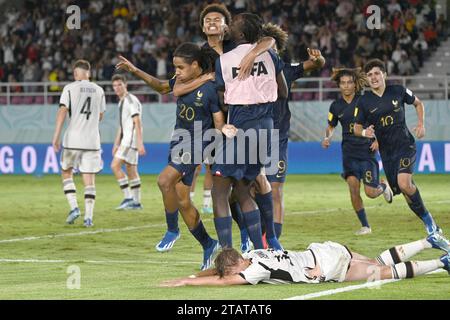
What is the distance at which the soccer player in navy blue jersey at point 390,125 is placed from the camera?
43.8 feet

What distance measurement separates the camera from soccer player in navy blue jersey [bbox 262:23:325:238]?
11.5m

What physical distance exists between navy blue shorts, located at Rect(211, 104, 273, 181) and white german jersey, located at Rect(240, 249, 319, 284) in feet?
4.58

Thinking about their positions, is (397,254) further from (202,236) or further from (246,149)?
(202,236)

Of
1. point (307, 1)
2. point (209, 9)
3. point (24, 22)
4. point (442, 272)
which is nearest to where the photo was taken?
point (442, 272)

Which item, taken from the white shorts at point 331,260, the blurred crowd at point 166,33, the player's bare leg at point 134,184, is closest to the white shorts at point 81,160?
the player's bare leg at point 134,184

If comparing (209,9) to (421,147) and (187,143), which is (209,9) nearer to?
(187,143)

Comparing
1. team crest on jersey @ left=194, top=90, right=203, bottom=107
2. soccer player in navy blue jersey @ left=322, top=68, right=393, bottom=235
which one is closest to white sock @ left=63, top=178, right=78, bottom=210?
soccer player in navy blue jersey @ left=322, top=68, right=393, bottom=235

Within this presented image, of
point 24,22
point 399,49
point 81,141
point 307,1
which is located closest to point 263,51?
point 81,141

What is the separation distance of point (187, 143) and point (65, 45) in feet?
83.3

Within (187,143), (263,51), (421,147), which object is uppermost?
(263,51)

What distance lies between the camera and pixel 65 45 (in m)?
36.0

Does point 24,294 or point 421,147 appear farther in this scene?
point 421,147

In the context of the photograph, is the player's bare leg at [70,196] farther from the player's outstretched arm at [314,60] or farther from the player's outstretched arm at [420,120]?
the player's outstretched arm at [314,60]

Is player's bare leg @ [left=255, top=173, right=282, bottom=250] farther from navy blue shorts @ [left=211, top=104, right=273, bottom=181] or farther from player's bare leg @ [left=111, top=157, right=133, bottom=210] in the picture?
player's bare leg @ [left=111, top=157, right=133, bottom=210]
